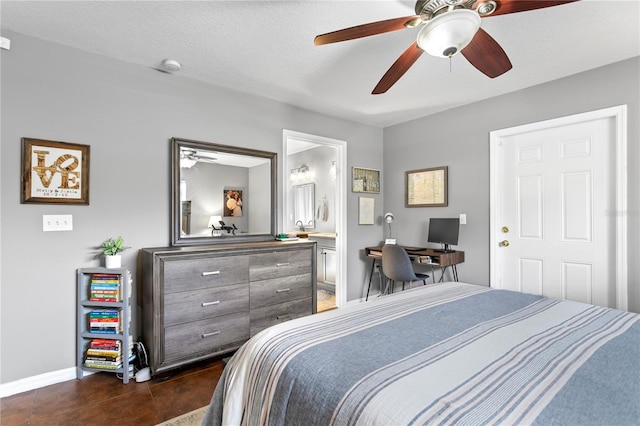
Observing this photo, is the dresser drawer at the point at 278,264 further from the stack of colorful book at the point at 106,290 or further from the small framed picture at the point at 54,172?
the small framed picture at the point at 54,172

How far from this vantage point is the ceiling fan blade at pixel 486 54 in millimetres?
1574

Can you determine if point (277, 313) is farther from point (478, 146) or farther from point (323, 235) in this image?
point (478, 146)

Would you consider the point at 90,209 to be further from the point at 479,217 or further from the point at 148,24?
the point at 479,217

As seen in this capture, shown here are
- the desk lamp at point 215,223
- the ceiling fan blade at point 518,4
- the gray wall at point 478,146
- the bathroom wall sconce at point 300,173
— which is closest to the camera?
the ceiling fan blade at point 518,4

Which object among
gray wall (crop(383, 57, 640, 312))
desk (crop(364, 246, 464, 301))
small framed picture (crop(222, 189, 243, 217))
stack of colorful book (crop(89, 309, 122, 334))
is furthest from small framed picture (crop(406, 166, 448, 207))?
stack of colorful book (crop(89, 309, 122, 334))

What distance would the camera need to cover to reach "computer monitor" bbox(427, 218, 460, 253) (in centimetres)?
347

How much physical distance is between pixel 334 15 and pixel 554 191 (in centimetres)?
256

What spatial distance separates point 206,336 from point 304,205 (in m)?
3.36

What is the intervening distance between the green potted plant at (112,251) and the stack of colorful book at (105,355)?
567 mm

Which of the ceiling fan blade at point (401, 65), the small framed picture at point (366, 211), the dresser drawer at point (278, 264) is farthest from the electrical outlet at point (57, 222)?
the small framed picture at point (366, 211)

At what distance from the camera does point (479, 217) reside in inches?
135

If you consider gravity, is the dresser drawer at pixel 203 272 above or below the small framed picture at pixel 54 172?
below

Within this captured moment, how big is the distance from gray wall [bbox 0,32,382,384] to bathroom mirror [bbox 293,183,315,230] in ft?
8.34

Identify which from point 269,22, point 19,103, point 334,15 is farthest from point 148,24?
point 334,15
